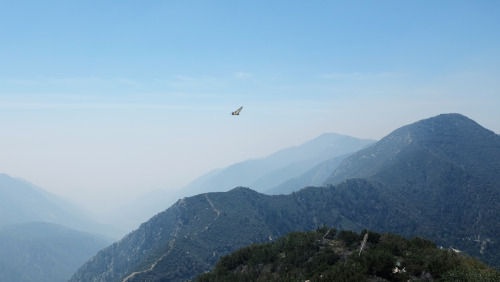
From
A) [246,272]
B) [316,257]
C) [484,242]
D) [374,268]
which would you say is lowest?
[484,242]

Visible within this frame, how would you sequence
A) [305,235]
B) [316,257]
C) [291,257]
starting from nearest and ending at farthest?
[316,257]
[291,257]
[305,235]

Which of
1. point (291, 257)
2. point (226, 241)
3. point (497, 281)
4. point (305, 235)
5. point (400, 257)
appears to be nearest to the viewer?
point (497, 281)

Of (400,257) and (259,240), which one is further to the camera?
(259,240)

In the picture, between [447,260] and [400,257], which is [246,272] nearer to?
[400,257]

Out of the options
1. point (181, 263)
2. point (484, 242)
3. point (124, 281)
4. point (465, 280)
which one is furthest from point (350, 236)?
point (484, 242)

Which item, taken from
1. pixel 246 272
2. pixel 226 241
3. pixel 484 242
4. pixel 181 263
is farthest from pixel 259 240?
pixel 484 242

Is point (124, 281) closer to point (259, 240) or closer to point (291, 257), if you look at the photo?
point (259, 240)

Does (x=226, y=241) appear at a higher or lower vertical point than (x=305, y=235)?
lower
